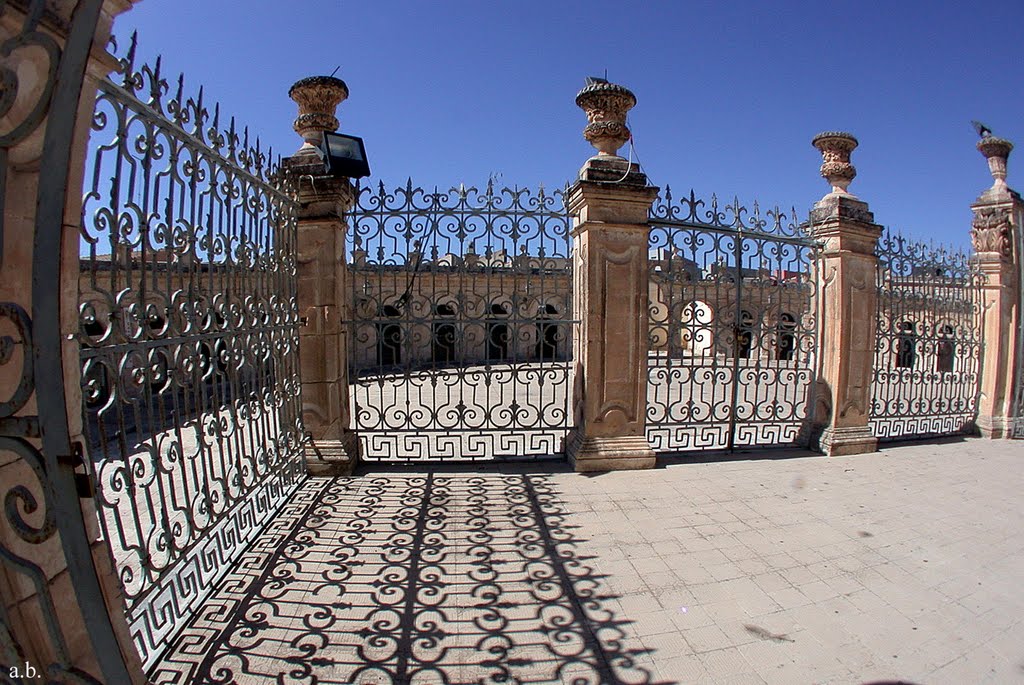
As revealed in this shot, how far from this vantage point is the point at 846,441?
6.61 meters

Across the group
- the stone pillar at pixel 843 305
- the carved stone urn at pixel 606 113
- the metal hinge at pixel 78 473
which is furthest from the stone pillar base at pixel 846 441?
the metal hinge at pixel 78 473

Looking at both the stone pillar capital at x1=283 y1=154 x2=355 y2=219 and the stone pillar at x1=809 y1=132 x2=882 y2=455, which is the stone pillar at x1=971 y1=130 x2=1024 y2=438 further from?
the stone pillar capital at x1=283 y1=154 x2=355 y2=219

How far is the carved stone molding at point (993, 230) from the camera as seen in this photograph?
25.8 feet

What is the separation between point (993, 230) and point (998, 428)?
3.09m

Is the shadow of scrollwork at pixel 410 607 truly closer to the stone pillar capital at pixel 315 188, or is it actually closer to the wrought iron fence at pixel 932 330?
the stone pillar capital at pixel 315 188

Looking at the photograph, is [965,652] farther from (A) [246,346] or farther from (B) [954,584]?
(A) [246,346]

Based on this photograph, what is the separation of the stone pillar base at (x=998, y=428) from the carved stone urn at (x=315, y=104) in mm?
10407

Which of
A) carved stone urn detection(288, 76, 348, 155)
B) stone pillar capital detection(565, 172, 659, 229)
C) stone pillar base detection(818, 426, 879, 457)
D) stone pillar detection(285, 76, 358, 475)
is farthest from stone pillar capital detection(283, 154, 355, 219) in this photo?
stone pillar base detection(818, 426, 879, 457)

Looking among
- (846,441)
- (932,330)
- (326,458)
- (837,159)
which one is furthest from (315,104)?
(932,330)

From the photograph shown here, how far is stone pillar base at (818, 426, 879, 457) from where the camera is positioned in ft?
21.5

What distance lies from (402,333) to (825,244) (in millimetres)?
5621

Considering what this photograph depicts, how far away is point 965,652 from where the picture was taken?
109 inches

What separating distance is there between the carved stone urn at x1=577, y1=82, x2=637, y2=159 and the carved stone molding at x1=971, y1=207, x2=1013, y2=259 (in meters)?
6.52

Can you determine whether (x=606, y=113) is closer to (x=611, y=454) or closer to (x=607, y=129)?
(x=607, y=129)
